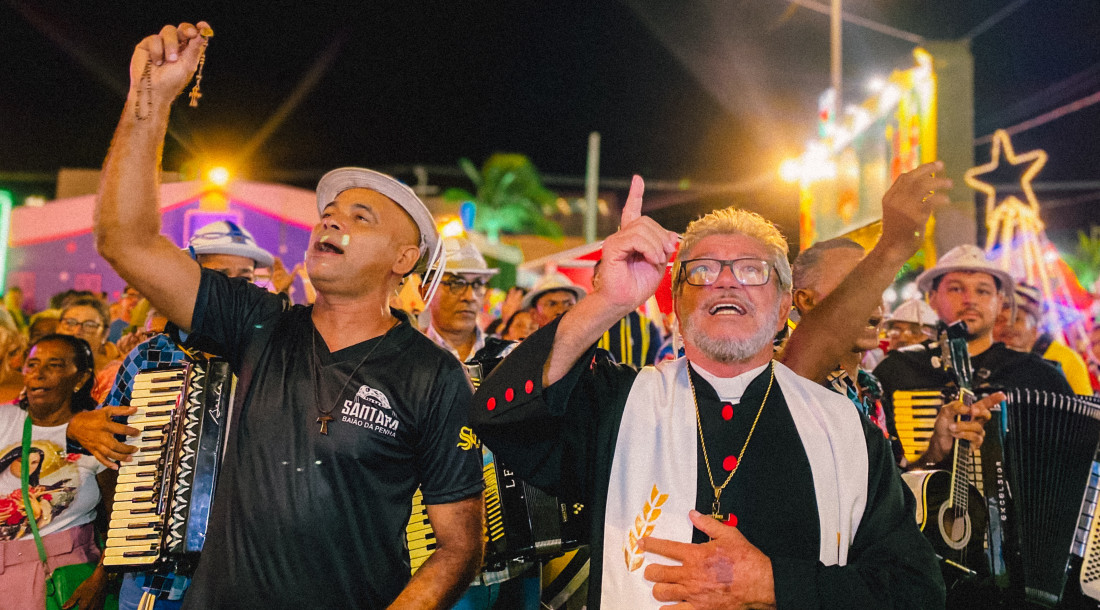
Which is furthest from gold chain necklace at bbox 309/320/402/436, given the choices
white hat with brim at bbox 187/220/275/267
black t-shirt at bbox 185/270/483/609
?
white hat with brim at bbox 187/220/275/267

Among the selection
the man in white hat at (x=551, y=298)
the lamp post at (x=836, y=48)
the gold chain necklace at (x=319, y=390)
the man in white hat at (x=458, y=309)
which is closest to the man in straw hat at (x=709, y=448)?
the gold chain necklace at (x=319, y=390)

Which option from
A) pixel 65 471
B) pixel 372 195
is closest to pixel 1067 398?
pixel 372 195

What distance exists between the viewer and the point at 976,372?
4902mm

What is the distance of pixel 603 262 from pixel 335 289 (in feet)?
3.87

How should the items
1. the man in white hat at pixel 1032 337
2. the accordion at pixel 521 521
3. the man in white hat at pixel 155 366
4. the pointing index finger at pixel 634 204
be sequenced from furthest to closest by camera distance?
the man in white hat at pixel 1032 337 → the accordion at pixel 521 521 → the man in white hat at pixel 155 366 → the pointing index finger at pixel 634 204

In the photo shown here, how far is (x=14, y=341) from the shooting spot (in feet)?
17.4

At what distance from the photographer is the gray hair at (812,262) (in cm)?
418

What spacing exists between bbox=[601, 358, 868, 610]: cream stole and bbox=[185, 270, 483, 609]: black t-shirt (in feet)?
2.04

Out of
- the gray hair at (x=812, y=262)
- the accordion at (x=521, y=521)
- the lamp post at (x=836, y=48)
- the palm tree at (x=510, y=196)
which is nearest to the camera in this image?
the accordion at (x=521, y=521)

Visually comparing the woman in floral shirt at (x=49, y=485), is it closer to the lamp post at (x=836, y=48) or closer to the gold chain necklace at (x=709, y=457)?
the gold chain necklace at (x=709, y=457)

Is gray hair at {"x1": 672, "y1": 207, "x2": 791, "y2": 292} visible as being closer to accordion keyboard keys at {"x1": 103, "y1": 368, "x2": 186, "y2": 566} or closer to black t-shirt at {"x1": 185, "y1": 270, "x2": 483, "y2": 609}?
black t-shirt at {"x1": 185, "y1": 270, "x2": 483, "y2": 609}

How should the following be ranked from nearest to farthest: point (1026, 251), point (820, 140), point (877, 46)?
point (1026, 251)
point (877, 46)
point (820, 140)

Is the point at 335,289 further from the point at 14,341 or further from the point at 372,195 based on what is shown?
the point at 14,341

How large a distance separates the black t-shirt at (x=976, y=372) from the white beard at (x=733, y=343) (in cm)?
225
